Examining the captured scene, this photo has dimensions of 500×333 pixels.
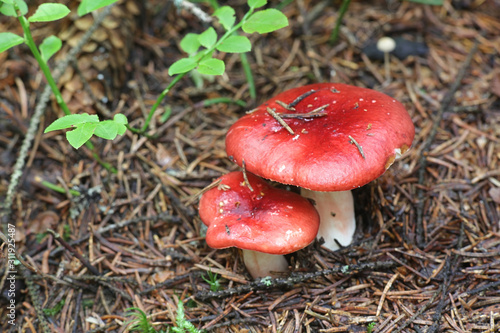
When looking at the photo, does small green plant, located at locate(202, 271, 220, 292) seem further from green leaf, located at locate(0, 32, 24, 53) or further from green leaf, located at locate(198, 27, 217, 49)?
green leaf, located at locate(0, 32, 24, 53)

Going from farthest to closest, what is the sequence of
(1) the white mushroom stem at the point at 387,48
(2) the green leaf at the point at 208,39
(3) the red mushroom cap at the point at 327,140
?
(1) the white mushroom stem at the point at 387,48
(2) the green leaf at the point at 208,39
(3) the red mushroom cap at the point at 327,140

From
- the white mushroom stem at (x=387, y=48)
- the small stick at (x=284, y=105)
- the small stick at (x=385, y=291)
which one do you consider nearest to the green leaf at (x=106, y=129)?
the small stick at (x=284, y=105)

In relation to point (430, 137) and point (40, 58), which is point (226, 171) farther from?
point (430, 137)

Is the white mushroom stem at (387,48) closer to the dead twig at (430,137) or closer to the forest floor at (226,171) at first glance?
the forest floor at (226,171)

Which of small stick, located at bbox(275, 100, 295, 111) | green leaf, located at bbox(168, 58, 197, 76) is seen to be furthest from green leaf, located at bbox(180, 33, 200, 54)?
small stick, located at bbox(275, 100, 295, 111)

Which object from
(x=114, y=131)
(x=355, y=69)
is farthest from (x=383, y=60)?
(x=114, y=131)

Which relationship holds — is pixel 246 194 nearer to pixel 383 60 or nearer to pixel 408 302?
pixel 408 302

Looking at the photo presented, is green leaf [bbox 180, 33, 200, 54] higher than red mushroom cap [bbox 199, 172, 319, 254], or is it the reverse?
green leaf [bbox 180, 33, 200, 54]
